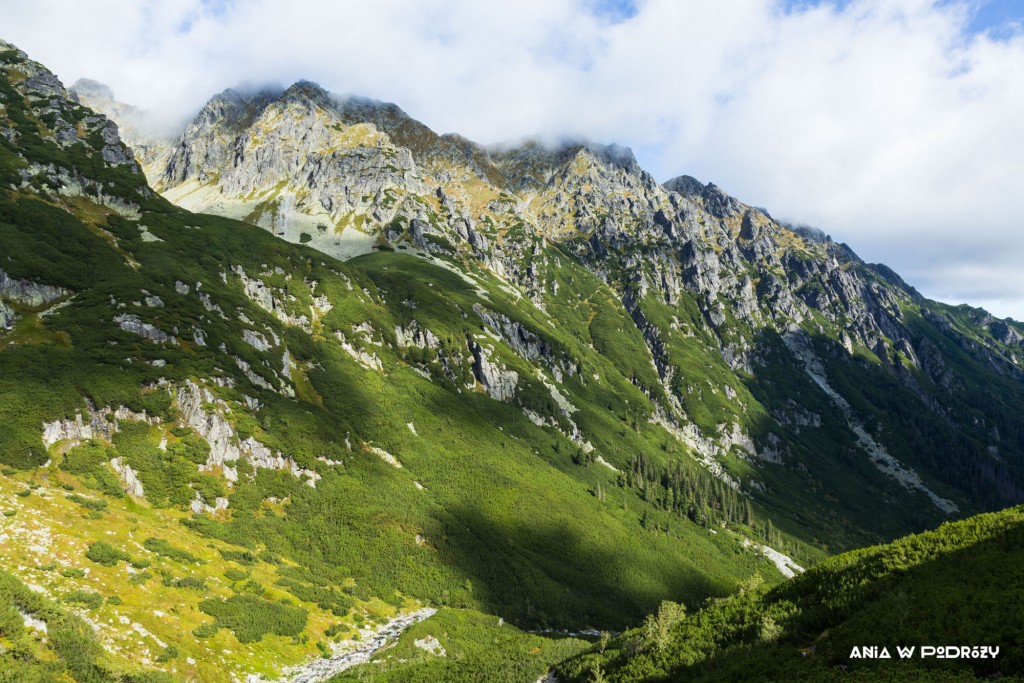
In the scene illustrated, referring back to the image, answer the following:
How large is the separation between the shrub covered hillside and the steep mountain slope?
896 inches

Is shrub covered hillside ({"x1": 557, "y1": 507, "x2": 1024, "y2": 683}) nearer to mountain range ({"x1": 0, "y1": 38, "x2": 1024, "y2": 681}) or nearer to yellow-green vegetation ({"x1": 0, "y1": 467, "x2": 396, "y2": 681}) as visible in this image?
mountain range ({"x1": 0, "y1": 38, "x2": 1024, "y2": 681})

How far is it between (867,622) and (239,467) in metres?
99.0

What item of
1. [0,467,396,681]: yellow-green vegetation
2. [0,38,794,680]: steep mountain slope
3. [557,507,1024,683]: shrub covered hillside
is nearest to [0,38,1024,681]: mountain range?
[0,467,396,681]: yellow-green vegetation

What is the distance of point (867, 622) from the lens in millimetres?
26562

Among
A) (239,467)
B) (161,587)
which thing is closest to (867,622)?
(161,587)

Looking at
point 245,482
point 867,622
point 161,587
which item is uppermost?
point 245,482

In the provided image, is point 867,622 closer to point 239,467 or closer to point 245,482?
point 245,482

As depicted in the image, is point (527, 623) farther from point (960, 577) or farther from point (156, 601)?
point (960, 577)

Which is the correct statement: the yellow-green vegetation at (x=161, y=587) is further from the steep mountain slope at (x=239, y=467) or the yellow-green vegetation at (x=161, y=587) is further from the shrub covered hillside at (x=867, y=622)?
the shrub covered hillside at (x=867, y=622)

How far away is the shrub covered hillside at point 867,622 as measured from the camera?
2211 centimetres

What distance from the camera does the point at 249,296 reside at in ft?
543

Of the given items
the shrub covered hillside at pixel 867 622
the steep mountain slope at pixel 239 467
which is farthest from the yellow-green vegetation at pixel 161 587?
the shrub covered hillside at pixel 867 622

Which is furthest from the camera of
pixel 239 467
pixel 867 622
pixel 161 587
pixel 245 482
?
pixel 239 467

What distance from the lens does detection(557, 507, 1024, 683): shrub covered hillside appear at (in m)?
22.1
